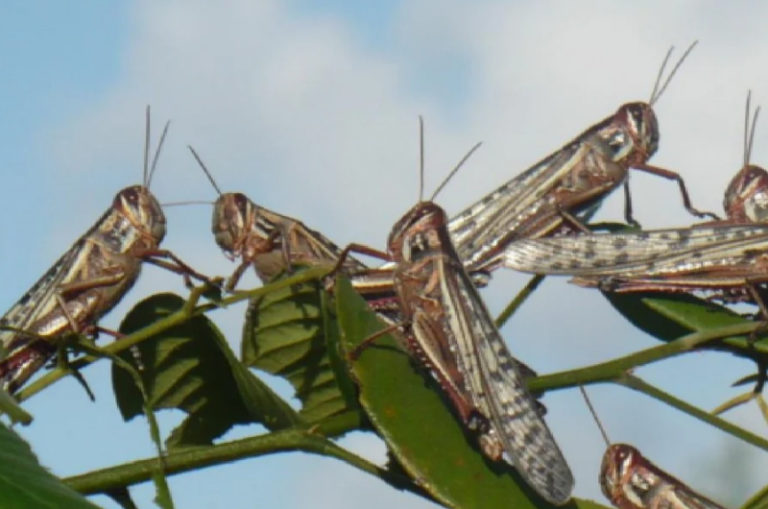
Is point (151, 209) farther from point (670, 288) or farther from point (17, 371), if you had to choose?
point (670, 288)

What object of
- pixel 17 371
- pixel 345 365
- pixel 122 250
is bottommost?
pixel 345 365

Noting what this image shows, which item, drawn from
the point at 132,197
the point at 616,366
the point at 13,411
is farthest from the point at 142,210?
the point at 13,411

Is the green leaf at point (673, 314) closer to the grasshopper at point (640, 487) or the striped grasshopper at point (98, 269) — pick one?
the grasshopper at point (640, 487)

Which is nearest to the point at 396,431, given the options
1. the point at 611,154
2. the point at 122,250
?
the point at 122,250

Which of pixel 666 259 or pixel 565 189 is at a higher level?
pixel 565 189

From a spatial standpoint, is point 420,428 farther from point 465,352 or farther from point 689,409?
point 465,352
